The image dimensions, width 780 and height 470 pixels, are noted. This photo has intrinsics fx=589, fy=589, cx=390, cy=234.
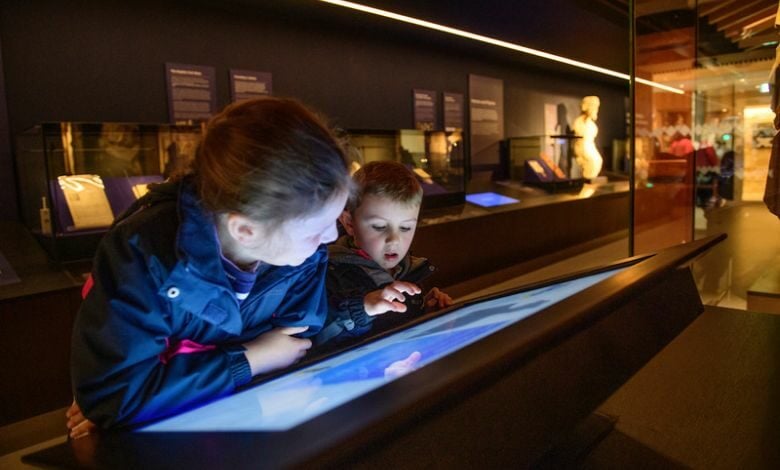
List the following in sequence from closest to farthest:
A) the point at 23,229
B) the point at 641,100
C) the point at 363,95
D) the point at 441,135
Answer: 1. the point at 23,229
2. the point at 641,100
3. the point at 441,135
4. the point at 363,95

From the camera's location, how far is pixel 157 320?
2.76 ft

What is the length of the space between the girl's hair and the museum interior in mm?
117

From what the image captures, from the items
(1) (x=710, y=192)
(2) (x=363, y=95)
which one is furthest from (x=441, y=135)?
(1) (x=710, y=192)

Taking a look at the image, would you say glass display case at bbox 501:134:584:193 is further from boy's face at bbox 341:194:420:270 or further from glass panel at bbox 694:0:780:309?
boy's face at bbox 341:194:420:270

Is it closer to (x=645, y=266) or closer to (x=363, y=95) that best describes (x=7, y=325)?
(x=645, y=266)

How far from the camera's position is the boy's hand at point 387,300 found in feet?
4.41

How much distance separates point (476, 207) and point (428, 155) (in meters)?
0.66

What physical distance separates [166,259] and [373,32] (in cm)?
489


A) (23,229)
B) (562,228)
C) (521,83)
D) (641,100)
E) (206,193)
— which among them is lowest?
(562,228)

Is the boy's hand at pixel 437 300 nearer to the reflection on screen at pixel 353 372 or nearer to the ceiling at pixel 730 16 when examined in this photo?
the reflection on screen at pixel 353 372

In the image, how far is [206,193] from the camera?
0.90 m

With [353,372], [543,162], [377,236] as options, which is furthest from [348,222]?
[543,162]

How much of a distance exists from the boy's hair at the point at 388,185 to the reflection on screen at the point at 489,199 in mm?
3747

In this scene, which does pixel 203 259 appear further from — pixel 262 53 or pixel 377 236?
pixel 262 53
